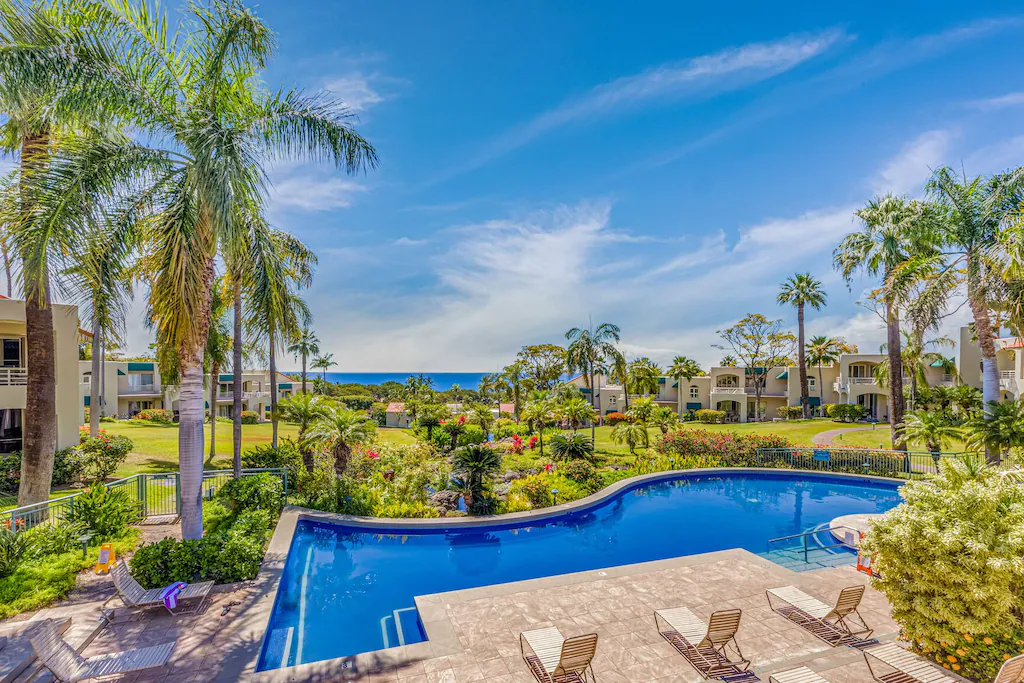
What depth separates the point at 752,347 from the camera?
174ft

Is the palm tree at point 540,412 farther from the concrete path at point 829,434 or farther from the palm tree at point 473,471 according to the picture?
the concrete path at point 829,434

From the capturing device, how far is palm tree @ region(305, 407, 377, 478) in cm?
1711

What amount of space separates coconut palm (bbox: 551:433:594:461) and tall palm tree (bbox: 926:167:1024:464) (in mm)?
12904

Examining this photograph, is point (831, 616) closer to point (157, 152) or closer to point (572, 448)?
point (572, 448)

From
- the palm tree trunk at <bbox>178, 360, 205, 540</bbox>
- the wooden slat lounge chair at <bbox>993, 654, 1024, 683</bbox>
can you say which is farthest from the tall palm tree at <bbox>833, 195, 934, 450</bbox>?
the palm tree trunk at <bbox>178, 360, 205, 540</bbox>

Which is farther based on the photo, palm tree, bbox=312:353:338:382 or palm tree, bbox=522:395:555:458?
palm tree, bbox=312:353:338:382

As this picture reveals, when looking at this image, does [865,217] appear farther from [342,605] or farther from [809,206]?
[342,605]

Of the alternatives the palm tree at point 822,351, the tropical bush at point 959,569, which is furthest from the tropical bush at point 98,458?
the palm tree at point 822,351

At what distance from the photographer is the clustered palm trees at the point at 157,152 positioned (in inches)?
323

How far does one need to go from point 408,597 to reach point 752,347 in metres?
51.1

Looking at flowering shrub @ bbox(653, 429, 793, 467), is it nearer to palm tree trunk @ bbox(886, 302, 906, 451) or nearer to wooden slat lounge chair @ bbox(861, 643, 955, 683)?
palm tree trunk @ bbox(886, 302, 906, 451)

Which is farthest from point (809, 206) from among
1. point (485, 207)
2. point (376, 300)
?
point (376, 300)

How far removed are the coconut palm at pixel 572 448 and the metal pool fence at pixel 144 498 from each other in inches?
406

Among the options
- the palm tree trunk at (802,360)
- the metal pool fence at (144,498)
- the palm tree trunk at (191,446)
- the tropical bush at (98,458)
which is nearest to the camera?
the palm tree trunk at (191,446)
